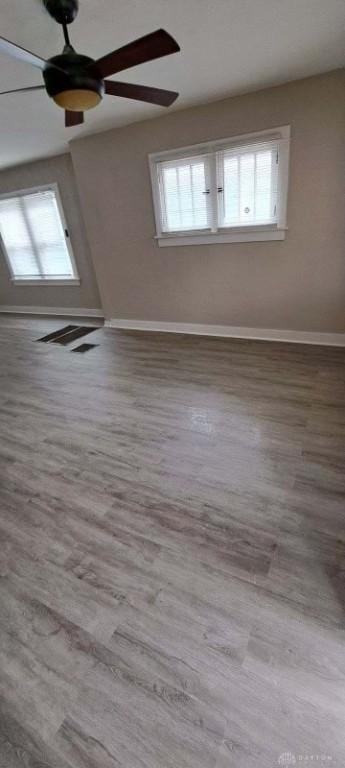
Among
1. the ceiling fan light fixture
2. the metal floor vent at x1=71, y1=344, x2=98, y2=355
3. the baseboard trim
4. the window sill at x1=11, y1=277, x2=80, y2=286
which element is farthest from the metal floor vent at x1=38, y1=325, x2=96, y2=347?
the ceiling fan light fixture

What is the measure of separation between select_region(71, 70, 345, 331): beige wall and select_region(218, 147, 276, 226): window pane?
0.19m

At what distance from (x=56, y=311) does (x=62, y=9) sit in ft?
15.0

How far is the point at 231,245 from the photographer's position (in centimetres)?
356

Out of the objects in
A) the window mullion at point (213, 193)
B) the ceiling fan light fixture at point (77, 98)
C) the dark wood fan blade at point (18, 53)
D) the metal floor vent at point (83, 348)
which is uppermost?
the dark wood fan blade at point (18, 53)

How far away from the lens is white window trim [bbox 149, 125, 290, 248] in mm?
3014

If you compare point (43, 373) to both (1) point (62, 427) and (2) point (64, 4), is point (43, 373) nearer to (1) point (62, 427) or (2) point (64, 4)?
(1) point (62, 427)

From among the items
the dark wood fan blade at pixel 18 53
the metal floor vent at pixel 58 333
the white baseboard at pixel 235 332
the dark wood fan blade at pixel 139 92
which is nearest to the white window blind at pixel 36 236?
the metal floor vent at pixel 58 333

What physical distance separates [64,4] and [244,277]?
2.49m

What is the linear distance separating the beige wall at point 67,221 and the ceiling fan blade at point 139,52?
148 inches

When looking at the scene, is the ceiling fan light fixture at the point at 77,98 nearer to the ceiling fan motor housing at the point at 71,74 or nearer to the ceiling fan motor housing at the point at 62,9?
the ceiling fan motor housing at the point at 71,74

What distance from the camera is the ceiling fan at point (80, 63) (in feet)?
4.64

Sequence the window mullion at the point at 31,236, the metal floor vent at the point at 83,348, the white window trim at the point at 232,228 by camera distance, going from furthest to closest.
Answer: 1. the window mullion at the point at 31,236
2. the metal floor vent at the point at 83,348
3. the white window trim at the point at 232,228

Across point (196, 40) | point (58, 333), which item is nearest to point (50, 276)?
point (58, 333)

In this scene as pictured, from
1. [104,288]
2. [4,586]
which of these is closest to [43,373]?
[104,288]
